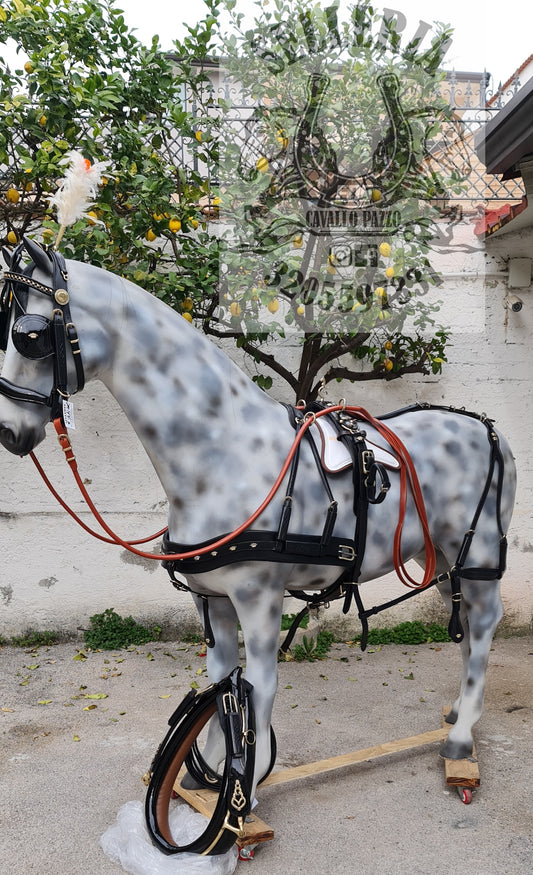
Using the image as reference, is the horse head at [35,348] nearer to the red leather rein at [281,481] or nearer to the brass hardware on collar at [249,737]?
the red leather rein at [281,481]

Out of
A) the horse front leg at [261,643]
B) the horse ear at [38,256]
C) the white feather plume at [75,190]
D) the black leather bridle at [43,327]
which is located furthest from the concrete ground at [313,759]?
the white feather plume at [75,190]

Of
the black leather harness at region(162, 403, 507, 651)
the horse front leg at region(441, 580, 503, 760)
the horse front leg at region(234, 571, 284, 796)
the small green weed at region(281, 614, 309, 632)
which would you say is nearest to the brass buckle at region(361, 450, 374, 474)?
the black leather harness at region(162, 403, 507, 651)

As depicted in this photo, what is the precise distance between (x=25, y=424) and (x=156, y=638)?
3.30 meters

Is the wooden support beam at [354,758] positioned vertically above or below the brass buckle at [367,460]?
below

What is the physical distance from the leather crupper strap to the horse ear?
4.91ft

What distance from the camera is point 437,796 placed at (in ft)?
9.63

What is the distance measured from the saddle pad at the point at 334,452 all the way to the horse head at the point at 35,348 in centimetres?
92

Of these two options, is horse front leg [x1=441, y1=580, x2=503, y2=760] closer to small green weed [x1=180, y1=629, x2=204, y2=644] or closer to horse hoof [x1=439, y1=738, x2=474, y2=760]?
A: horse hoof [x1=439, y1=738, x2=474, y2=760]

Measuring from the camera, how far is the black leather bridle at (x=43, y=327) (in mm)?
2088

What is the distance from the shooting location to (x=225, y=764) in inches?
91.5

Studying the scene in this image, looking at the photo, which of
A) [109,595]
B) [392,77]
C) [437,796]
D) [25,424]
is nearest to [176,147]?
[392,77]

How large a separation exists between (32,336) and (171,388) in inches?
18.2

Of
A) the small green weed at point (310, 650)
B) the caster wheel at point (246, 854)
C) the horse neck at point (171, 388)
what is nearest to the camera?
the horse neck at point (171, 388)

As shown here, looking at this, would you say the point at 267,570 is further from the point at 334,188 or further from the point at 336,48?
the point at 336,48
